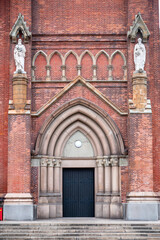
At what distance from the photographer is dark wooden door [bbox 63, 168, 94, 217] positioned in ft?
67.4

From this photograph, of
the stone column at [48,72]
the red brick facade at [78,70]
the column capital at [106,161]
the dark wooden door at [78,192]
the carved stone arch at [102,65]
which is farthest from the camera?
the carved stone arch at [102,65]

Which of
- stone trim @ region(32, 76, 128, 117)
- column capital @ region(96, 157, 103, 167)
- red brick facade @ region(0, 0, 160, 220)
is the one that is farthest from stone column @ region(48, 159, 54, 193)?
stone trim @ region(32, 76, 128, 117)

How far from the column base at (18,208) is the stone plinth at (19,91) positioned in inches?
138

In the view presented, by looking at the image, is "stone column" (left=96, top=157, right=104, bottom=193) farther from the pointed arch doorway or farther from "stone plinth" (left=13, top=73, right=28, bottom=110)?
"stone plinth" (left=13, top=73, right=28, bottom=110)

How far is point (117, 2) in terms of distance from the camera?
69.2 feet

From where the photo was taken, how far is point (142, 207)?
62.6 feet

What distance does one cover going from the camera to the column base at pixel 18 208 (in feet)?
62.6

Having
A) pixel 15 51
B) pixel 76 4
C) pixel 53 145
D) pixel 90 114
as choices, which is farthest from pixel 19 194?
pixel 76 4

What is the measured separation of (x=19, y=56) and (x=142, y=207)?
7.60m

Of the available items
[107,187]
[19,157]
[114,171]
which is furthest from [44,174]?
[114,171]

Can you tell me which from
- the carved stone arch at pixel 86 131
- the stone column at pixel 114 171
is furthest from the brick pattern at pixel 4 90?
the stone column at pixel 114 171

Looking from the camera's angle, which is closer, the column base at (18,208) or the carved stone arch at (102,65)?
the column base at (18,208)

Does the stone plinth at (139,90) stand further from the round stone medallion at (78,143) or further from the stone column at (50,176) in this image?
the stone column at (50,176)

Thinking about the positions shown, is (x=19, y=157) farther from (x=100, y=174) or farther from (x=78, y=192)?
(x=100, y=174)
